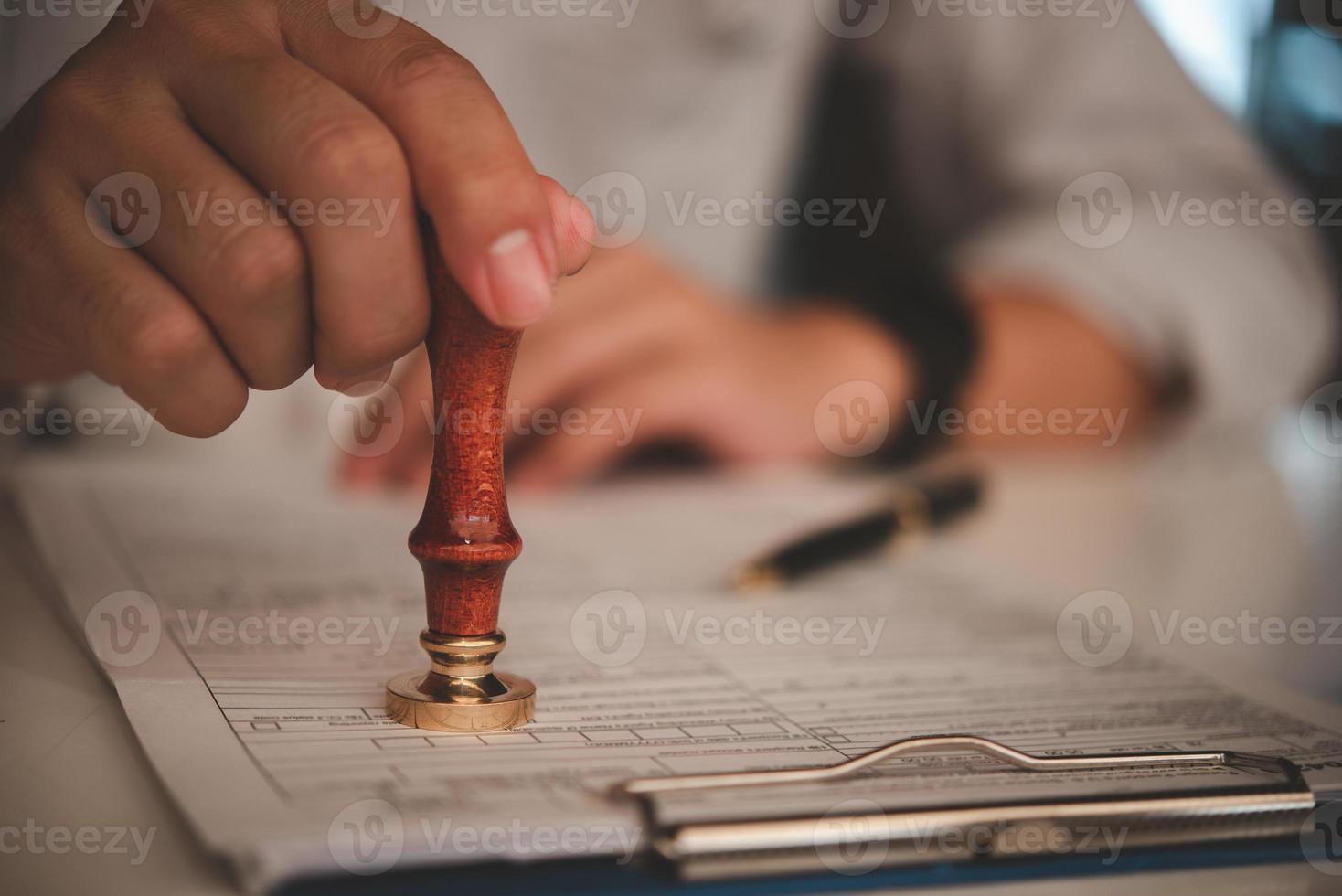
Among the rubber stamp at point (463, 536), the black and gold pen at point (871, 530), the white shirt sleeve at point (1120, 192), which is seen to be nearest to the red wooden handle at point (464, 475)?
the rubber stamp at point (463, 536)

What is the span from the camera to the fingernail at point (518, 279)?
12.8 inches

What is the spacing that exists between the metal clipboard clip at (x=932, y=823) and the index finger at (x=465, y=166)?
153mm

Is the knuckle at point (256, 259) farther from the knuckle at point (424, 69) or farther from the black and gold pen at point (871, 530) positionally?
the black and gold pen at point (871, 530)

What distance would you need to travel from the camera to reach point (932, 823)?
0.29 meters

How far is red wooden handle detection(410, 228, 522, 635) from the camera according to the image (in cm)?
36

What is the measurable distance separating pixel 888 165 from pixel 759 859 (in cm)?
132

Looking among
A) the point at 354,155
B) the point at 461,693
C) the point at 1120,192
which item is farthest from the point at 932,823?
the point at 1120,192

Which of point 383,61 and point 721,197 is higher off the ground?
point 721,197

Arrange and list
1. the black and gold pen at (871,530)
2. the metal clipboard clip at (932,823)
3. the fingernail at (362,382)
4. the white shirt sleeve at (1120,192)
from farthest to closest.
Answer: the white shirt sleeve at (1120,192), the black and gold pen at (871,530), the fingernail at (362,382), the metal clipboard clip at (932,823)

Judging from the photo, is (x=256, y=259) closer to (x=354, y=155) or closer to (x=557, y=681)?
(x=354, y=155)

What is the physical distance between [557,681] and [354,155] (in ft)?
0.68

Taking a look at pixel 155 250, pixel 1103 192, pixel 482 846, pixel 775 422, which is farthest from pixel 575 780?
pixel 1103 192

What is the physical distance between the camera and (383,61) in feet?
1.20

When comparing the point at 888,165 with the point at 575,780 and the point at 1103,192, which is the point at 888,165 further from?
the point at 575,780
